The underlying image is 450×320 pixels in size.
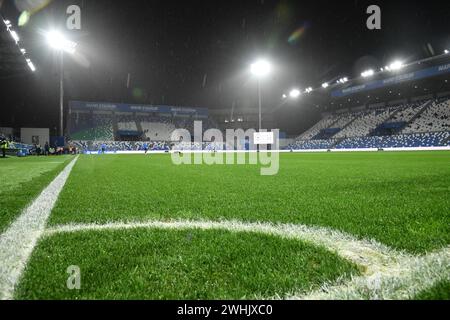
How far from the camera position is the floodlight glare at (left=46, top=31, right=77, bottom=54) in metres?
24.5

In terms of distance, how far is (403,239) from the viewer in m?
2.43

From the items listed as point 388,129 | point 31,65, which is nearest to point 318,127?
point 388,129

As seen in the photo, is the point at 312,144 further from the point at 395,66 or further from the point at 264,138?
the point at 395,66

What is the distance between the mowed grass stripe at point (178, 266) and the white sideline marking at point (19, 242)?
2.5 inches

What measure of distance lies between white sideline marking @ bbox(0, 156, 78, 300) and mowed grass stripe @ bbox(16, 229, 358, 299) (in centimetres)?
6

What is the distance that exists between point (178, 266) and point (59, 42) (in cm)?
3027

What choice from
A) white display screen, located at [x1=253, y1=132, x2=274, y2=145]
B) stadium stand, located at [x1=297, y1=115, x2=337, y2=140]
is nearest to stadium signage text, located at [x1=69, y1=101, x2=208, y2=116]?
white display screen, located at [x1=253, y1=132, x2=274, y2=145]

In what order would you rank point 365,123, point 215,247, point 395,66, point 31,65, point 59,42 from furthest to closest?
point 365,123
point 395,66
point 31,65
point 59,42
point 215,247

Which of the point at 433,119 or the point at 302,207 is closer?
the point at 302,207

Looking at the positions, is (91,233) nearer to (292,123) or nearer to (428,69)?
(428,69)

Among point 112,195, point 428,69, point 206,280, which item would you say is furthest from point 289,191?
point 428,69

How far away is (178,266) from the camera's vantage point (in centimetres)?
197

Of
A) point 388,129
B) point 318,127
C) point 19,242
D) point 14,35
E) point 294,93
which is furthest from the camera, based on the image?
point 318,127
